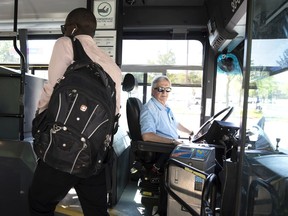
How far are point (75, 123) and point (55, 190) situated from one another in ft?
1.15

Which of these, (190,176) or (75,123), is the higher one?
(75,123)

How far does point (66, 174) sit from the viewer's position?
47.3 inches

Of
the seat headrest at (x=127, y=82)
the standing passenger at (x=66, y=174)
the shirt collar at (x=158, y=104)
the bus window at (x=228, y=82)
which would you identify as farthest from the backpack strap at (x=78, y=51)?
the bus window at (x=228, y=82)

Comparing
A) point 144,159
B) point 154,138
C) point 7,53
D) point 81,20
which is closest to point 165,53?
point 154,138

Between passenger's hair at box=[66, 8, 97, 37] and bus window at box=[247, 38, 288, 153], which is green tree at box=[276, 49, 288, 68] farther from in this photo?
passenger's hair at box=[66, 8, 97, 37]

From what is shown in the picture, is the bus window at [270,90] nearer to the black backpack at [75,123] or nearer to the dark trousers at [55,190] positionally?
the black backpack at [75,123]

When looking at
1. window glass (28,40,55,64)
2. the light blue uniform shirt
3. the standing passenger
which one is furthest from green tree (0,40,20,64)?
the standing passenger

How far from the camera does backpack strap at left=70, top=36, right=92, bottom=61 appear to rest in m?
1.25

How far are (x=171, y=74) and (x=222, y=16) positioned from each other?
960 millimetres

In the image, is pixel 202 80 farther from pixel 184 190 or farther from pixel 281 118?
pixel 281 118

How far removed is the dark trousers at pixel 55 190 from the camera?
120cm

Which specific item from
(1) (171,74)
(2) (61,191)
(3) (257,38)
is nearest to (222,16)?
(1) (171,74)

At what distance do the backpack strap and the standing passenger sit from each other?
0.06 ft

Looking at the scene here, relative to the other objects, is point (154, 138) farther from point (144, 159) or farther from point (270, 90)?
point (270, 90)
